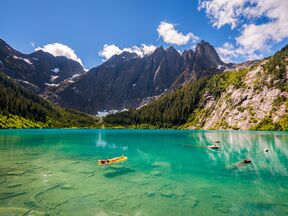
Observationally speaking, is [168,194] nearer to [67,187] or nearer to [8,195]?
[67,187]

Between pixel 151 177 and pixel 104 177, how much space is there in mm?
6717

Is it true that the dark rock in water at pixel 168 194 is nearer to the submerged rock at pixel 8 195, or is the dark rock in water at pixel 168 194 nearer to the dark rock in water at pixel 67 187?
the dark rock in water at pixel 67 187

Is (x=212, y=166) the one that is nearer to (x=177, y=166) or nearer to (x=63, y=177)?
(x=177, y=166)

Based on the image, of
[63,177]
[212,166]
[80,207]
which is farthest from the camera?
[212,166]

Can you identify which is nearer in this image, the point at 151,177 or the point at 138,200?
the point at 138,200

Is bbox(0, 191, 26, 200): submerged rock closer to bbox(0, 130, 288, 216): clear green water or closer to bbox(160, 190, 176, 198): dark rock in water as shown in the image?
bbox(0, 130, 288, 216): clear green water

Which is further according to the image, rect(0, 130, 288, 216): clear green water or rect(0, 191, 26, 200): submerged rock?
rect(0, 191, 26, 200): submerged rock

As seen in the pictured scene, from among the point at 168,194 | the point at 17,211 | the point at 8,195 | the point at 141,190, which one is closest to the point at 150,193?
the point at 141,190

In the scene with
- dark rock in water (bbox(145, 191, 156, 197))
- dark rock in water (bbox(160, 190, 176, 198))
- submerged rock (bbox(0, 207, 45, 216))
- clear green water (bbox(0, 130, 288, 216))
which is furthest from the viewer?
dark rock in water (bbox(145, 191, 156, 197))

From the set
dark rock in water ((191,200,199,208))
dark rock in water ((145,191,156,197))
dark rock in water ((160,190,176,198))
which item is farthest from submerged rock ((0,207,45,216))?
dark rock in water ((191,200,199,208))

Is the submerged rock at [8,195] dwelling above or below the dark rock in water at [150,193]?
above

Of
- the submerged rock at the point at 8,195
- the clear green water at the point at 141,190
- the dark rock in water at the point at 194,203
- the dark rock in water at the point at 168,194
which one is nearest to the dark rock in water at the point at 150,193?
the clear green water at the point at 141,190

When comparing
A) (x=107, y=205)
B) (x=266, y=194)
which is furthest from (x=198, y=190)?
(x=107, y=205)

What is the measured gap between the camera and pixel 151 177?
113 ft
